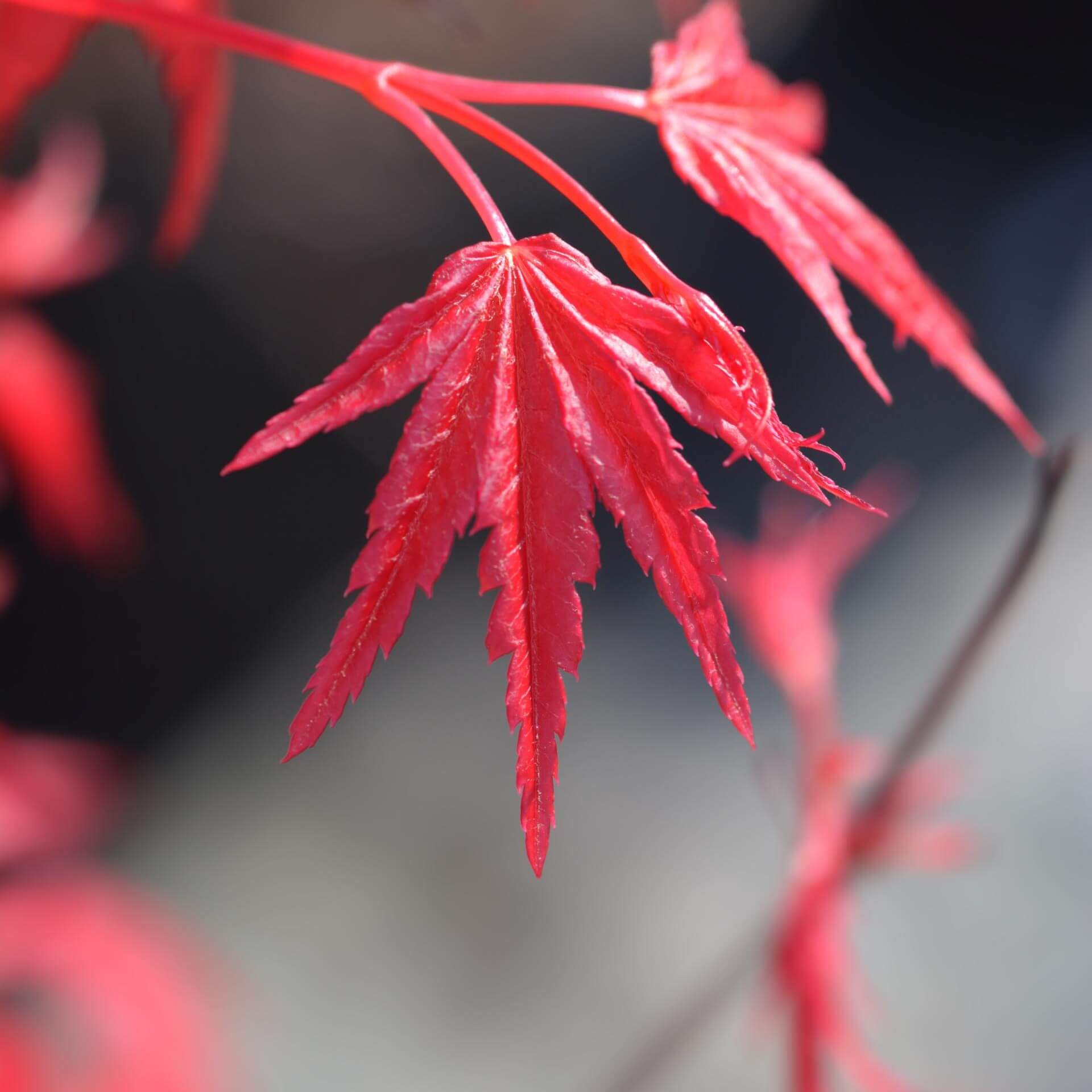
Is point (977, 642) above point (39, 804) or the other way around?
above

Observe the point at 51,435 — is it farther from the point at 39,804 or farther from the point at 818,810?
the point at 818,810

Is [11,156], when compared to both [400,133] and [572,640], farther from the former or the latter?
[572,640]

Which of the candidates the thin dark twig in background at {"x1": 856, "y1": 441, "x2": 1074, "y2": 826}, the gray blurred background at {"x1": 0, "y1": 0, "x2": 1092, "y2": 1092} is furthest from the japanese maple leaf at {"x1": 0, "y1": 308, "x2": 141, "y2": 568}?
the thin dark twig in background at {"x1": 856, "y1": 441, "x2": 1074, "y2": 826}

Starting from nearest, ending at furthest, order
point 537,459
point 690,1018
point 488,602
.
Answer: point 537,459, point 690,1018, point 488,602

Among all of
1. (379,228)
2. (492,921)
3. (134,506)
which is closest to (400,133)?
(379,228)

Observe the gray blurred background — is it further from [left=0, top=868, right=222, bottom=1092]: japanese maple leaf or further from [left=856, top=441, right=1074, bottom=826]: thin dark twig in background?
[left=856, top=441, right=1074, bottom=826]: thin dark twig in background

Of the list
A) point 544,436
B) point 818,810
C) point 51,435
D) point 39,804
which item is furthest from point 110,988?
point 544,436

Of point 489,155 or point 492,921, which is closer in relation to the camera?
point 492,921

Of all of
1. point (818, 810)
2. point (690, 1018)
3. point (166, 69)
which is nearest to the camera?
point (166, 69)

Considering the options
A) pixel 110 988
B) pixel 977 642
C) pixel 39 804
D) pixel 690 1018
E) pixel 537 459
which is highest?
pixel 537 459
